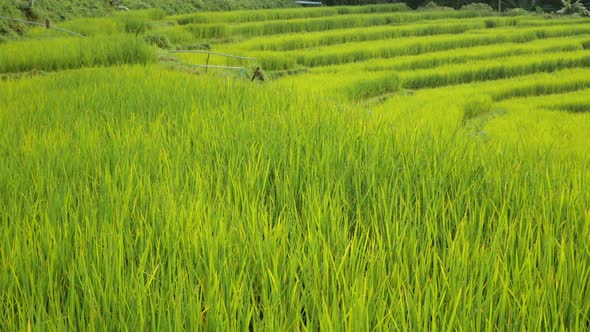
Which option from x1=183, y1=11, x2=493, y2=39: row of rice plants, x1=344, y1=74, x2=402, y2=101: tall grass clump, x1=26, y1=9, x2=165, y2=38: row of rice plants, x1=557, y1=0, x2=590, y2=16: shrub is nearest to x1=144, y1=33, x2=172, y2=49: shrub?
x1=26, y1=9, x2=165, y2=38: row of rice plants

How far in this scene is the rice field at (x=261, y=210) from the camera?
1128 mm

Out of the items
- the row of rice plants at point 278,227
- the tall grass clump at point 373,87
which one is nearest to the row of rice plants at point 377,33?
the tall grass clump at point 373,87

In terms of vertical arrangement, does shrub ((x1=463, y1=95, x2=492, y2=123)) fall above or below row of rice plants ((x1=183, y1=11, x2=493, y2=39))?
below

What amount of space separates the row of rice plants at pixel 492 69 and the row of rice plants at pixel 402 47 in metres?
1.87

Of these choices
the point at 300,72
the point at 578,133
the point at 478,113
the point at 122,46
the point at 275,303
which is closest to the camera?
the point at 275,303

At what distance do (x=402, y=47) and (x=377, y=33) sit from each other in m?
2.18

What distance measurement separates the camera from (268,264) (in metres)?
1.30

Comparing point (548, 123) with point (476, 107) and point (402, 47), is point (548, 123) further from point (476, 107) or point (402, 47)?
point (402, 47)

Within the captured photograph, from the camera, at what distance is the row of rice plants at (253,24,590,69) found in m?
9.89

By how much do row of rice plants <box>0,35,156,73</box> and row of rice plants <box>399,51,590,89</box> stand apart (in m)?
4.06

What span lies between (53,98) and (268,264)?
281cm

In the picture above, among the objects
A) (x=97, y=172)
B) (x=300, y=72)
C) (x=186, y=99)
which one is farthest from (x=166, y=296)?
(x=300, y=72)

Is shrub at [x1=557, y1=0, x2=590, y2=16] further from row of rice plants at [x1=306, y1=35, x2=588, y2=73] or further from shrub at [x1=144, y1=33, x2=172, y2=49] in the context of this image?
shrub at [x1=144, y1=33, x2=172, y2=49]

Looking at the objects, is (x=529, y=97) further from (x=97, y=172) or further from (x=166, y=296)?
(x=166, y=296)
